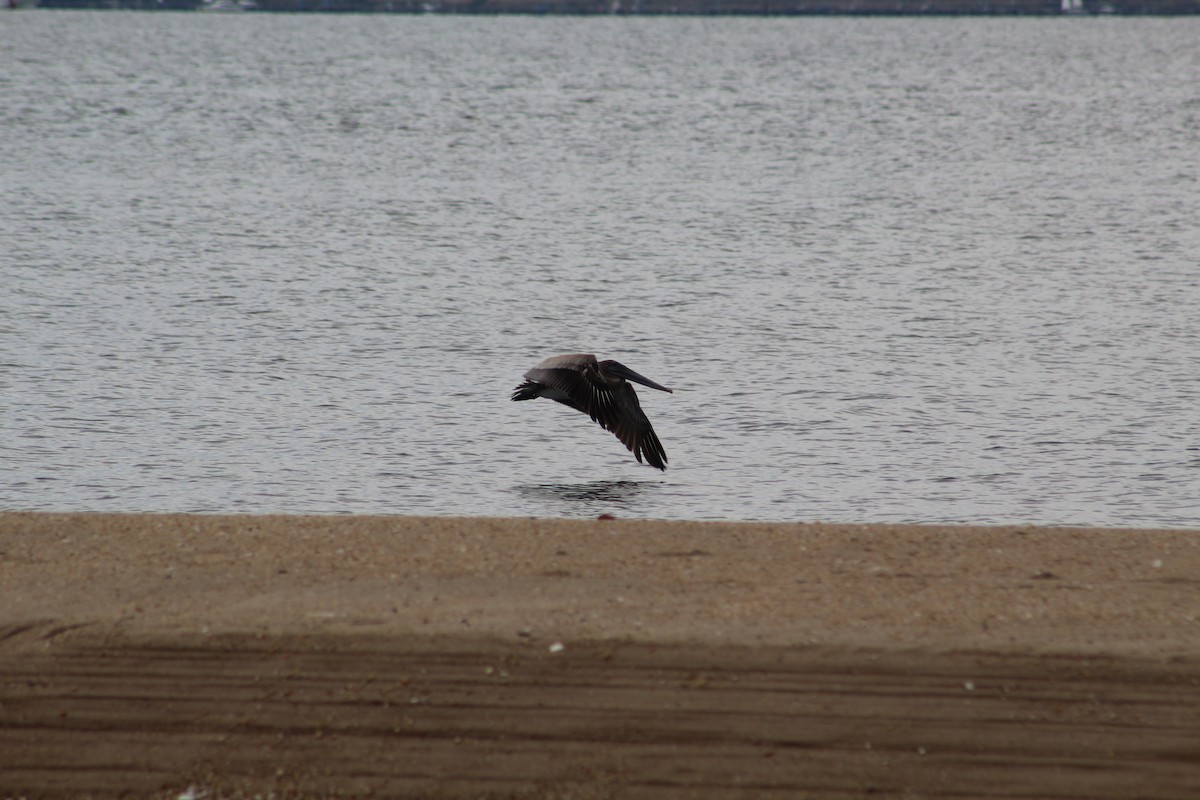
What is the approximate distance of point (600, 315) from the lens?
644 inches

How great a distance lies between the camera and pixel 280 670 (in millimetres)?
5691

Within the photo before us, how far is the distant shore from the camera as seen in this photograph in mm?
167250

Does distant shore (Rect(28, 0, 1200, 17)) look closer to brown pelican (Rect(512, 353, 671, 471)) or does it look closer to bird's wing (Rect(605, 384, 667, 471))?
brown pelican (Rect(512, 353, 671, 471))

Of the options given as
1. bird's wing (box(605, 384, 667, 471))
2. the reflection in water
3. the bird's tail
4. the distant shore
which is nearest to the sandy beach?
the reflection in water

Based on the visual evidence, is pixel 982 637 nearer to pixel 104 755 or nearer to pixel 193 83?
pixel 104 755

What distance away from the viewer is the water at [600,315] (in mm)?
9992

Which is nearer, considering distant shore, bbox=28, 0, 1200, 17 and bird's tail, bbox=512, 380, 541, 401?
bird's tail, bbox=512, 380, 541, 401

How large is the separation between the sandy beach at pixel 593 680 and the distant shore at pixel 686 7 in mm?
165125

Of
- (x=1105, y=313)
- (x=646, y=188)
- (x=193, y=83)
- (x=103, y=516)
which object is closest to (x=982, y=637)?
(x=103, y=516)

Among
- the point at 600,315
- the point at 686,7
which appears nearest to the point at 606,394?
the point at 600,315

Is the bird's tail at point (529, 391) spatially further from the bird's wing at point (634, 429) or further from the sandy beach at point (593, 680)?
the sandy beach at point (593, 680)

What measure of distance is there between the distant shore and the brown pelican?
530 ft

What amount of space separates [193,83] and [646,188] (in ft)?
135

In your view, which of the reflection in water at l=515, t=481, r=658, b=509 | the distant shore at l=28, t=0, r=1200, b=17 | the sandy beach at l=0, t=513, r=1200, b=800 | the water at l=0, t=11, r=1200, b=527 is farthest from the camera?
the distant shore at l=28, t=0, r=1200, b=17
